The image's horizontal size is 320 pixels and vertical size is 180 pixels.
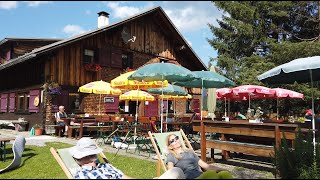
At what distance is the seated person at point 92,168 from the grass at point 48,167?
4.98ft

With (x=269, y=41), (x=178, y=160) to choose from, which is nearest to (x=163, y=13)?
(x=269, y=41)

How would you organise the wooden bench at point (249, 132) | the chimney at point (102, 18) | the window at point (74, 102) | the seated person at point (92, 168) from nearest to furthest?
the seated person at point (92, 168)
the wooden bench at point (249, 132)
the window at point (74, 102)
the chimney at point (102, 18)

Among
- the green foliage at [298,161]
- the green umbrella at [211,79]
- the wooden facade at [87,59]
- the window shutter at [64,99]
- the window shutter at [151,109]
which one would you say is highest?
the wooden facade at [87,59]

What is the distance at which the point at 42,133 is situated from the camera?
13766 mm

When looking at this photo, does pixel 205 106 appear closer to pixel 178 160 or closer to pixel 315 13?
pixel 178 160

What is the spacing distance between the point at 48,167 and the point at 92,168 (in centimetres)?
280

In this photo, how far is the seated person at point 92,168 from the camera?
388 centimetres

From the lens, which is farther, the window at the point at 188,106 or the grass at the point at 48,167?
the window at the point at 188,106

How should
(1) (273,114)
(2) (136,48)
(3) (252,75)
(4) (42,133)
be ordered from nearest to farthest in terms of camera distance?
(4) (42,133)
(2) (136,48)
(3) (252,75)
(1) (273,114)

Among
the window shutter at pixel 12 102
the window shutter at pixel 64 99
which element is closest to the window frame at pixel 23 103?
the window shutter at pixel 12 102

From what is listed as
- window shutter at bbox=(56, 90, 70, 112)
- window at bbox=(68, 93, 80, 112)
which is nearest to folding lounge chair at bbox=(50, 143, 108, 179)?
window shutter at bbox=(56, 90, 70, 112)

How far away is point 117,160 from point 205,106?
558 cm

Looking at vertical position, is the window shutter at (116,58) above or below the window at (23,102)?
above

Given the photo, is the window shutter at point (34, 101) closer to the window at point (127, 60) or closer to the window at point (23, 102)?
the window at point (23, 102)
